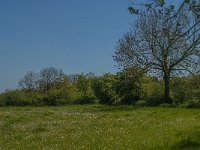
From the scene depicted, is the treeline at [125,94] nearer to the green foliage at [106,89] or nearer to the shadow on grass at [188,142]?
the green foliage at [106,89]

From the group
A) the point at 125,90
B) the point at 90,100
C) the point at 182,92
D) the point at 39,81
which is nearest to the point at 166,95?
the point at 182,92

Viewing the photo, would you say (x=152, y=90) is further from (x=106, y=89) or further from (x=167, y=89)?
(x=106, y=89)

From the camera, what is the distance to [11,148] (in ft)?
51.9

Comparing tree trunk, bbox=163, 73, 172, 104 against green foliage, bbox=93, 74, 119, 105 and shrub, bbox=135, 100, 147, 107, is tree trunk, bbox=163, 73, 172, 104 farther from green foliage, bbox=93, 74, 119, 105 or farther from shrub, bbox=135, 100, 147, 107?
green foliage, bbox=93, 74, 119, 105

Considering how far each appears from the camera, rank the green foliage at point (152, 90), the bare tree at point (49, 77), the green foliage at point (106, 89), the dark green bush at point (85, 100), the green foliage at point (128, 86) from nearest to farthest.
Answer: the green foliage at point (152, 90), the green foliage at point (128, 86), the green foliage at point (106, 89), the dark green bush at point (85, 100), the bare tree at point (49, 77)

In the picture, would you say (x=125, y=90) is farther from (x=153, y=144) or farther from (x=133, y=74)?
(x=153, y=144)

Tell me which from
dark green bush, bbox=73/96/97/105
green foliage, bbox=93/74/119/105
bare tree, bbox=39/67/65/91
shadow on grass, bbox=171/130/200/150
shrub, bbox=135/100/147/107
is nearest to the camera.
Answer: shadow on grass, bbox=171/130/200/150

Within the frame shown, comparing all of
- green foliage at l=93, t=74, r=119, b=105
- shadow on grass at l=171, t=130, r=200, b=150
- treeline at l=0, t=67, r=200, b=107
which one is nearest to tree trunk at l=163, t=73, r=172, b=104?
treeline at l=0, t=67, r=200, b=107

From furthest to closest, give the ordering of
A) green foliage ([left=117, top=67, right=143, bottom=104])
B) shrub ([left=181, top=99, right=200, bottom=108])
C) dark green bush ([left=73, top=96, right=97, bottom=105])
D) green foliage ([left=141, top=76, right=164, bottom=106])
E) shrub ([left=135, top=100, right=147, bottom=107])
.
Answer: dark green bush ([left=73, top=96, right=97, bottom=105]) < green foliage ([left=117, top=67, right=143, bottom=104]) < green foliage ([left=141, top=76, right=164, bottom=106]) < shrub ([left=135, top=100, right=147, bottom=107]) < shrub ([left=181, top=99, right=200, bottom=108])

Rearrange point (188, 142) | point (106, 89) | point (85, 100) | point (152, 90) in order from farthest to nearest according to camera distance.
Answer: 1. point (85, 100)
2. point (106, 89)
3. point (152, 90)
4. point (188, 142)

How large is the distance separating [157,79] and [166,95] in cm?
309

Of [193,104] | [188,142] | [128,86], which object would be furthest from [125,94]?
[188,142]

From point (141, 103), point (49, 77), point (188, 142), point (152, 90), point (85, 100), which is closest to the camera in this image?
point (188, 142)

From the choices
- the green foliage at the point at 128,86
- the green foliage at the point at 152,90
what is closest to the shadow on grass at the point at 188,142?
the green foliage at the point at 152,90
